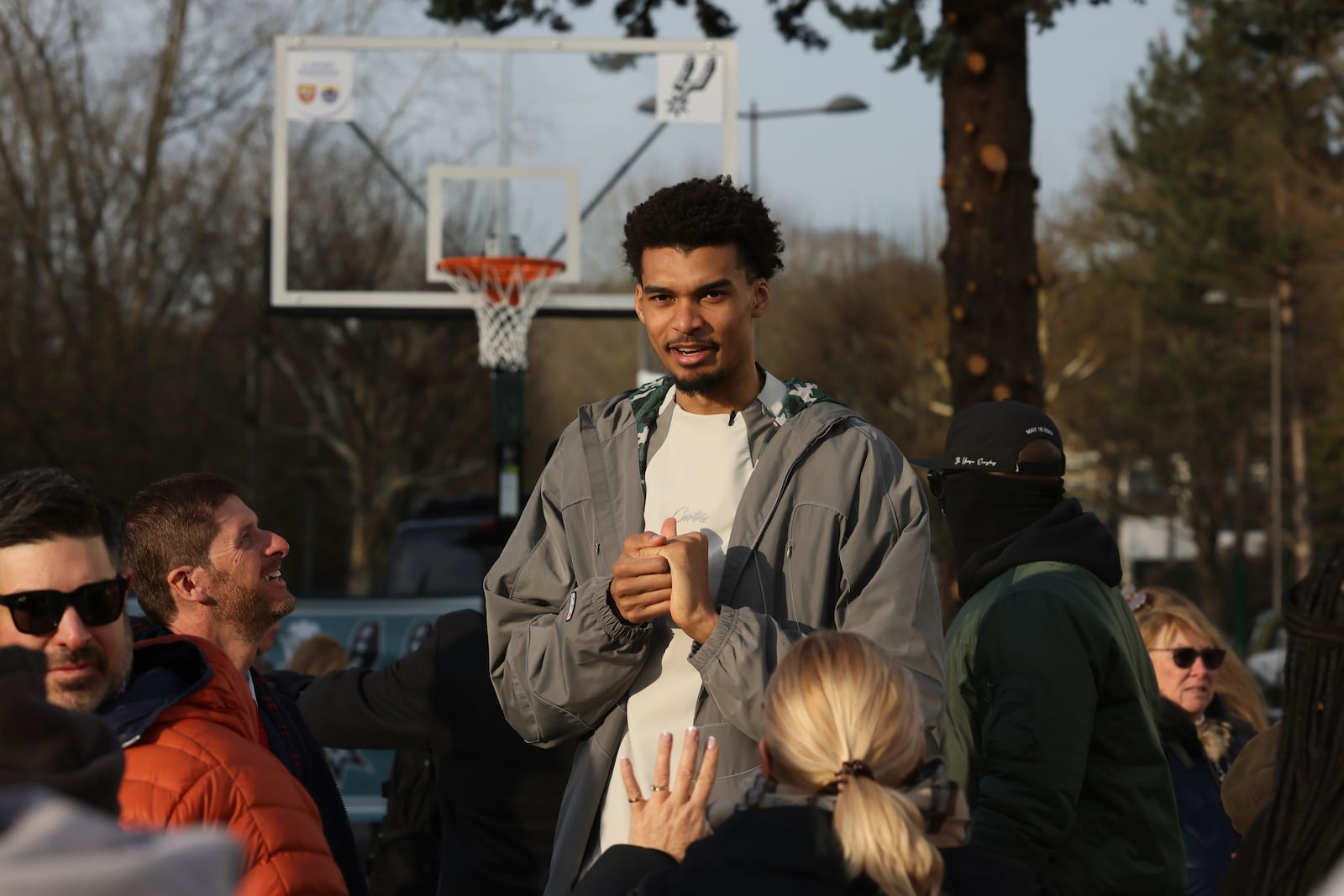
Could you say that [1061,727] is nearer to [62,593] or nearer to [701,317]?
[701,317]

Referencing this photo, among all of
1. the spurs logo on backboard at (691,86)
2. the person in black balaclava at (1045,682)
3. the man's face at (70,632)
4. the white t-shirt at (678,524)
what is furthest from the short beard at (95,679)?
the spurs logo on backboard at (691,86)

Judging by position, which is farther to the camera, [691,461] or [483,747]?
[483,747]

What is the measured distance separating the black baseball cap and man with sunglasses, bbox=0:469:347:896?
5.76ft

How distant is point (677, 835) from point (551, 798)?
1.99 metres

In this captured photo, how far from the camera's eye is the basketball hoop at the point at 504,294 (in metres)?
11.2

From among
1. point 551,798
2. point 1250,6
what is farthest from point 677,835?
point 1250,6

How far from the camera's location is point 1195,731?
5082 millimetres

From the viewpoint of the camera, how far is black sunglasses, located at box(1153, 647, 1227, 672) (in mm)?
5266

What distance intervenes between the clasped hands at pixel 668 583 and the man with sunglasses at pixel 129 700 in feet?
2.29

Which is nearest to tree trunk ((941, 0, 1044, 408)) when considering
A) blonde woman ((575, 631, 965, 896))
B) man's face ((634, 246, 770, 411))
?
A: man's face ((634, 246, 770, 411))

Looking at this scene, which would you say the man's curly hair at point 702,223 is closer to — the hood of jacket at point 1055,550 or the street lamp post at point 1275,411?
the hood of jacket at point 1055,550

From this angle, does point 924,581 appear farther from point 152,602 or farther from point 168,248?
point 168,248

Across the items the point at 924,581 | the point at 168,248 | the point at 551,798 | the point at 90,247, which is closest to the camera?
the point at 924,581

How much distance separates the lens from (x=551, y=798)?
467 cm
